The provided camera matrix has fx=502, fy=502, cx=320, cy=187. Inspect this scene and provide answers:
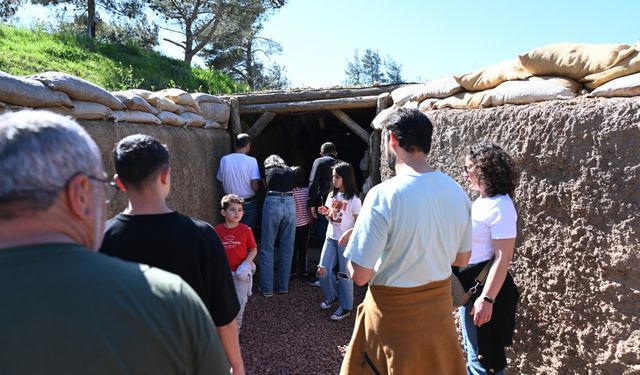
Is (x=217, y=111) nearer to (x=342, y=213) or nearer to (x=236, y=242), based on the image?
(x=342, y=213)

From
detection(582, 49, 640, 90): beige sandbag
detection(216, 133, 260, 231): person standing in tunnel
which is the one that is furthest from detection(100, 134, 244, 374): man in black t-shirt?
detection(216, 133, 260, 231): person standing in tunnel

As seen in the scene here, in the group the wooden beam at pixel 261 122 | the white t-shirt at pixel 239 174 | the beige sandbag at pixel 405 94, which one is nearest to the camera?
the beige sandbag at pixel 405 94

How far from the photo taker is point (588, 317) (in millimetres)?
2912

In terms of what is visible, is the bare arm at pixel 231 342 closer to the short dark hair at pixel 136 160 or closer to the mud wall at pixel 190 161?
the short dark hair at pixel 136 160

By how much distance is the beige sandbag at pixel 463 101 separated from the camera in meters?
3.79

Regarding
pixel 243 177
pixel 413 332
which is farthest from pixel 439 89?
pixel 413 332

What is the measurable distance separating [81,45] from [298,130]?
5.66 m

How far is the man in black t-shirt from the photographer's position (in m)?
1.82

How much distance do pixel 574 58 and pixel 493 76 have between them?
2.17 feet

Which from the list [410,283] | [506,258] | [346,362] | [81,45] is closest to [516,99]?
[506,258]

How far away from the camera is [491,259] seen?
2.62m

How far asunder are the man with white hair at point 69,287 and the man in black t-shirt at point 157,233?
0.79 m

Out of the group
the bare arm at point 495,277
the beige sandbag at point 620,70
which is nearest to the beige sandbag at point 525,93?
the beige sandbag at point 620,70

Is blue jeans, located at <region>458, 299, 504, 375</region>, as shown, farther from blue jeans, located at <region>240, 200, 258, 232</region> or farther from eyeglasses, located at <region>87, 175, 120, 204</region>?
blue jeans, located at <region>240, 200, 258, 232</region>
